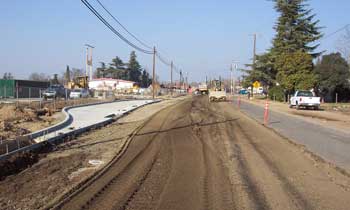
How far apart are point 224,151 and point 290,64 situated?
170 feet

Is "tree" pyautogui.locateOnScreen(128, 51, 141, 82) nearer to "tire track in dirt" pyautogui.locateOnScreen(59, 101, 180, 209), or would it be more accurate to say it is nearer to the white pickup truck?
the white pickup truck

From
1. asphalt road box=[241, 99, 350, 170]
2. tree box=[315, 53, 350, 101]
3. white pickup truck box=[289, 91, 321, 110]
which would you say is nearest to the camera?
asphalt road box=[241, 99, 350, 170]

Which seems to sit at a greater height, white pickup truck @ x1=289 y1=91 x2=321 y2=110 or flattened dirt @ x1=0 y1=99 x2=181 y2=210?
white pickup truck @ x1=289 y1=91 x2=321 y2=110

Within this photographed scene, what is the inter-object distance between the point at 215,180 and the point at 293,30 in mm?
70659

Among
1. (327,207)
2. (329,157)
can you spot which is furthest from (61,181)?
(329,157)

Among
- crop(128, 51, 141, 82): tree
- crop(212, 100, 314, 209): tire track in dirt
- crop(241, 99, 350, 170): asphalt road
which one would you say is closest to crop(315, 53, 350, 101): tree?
crop(241, 99, 350, 170): asphalt road

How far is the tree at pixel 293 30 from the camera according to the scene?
74.7 m

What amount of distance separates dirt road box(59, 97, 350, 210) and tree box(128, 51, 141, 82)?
551ft

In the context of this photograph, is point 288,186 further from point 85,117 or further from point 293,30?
point 293,30

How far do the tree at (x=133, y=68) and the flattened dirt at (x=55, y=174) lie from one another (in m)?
167

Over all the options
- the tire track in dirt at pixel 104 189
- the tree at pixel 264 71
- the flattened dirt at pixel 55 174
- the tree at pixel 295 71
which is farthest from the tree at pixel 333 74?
the tire track in dirt at pixel 104 189

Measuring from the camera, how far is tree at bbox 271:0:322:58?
74688mm

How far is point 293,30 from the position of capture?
7581cm

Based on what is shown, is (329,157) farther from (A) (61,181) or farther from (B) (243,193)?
(A) (61,181)
